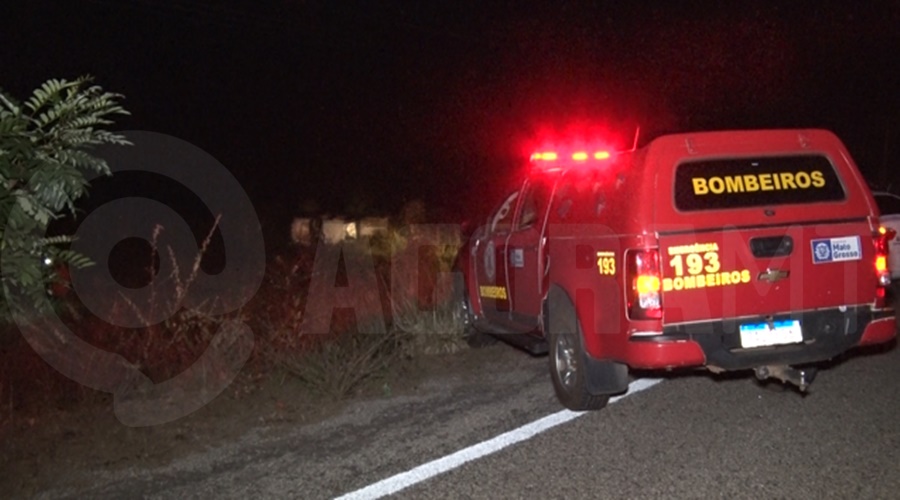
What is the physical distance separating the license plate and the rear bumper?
0.04m

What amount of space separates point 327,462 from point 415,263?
613 centimetres

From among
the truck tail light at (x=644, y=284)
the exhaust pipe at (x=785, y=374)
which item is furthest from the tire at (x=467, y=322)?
the truck tail light at (x=644, y=284)

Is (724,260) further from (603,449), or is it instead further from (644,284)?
(603,449)

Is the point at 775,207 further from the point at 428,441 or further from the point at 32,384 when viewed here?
the point at 32,384

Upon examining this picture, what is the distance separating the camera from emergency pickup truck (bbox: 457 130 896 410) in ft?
19.9

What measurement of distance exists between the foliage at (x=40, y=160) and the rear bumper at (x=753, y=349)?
11.6ft

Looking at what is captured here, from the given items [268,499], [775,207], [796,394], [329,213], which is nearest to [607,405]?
[796,394]

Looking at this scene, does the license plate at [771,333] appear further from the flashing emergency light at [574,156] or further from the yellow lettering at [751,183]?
the flashing emergency light at [574,156]

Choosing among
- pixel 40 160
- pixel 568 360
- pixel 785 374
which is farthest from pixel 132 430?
pixel 785 374

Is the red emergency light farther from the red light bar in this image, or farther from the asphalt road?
the asphalt road

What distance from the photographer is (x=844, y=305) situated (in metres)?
6.38

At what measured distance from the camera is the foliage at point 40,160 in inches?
203

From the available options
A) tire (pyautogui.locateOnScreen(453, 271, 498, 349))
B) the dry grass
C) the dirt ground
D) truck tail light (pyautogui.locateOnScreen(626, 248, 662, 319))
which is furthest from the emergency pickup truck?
tire (pyautogui.locateOnScreen(453, 271, 498, 349))

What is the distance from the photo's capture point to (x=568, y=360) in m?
7.26
